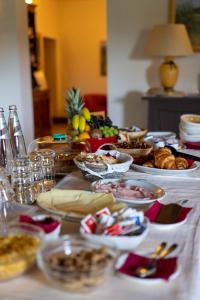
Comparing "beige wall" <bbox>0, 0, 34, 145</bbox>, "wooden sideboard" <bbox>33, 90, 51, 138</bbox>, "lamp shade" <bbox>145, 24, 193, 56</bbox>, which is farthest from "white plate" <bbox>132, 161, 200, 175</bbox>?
"wooden sideboard" <bbox>33, 90, 51, 138</bbox>

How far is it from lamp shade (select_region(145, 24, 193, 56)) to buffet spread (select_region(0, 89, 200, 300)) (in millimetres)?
1997

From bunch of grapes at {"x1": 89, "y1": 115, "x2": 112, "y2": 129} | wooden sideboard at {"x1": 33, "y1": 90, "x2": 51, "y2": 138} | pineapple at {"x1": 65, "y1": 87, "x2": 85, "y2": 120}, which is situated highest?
pineapple at {"x1": 65, "y1": 87, "x2": 85, "y2": 120}

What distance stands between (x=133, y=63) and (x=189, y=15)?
2.58 feet

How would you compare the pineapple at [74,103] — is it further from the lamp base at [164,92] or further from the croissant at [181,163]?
the lamp base at [164,92]

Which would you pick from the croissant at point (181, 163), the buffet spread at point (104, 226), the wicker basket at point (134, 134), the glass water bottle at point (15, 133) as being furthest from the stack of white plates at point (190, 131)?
the glass water bottle at point (15, 133)

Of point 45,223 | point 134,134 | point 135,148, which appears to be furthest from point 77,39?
point 45,223

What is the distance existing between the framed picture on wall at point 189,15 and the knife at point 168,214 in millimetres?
3063

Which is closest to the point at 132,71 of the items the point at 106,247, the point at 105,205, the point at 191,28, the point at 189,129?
the point at 191,28

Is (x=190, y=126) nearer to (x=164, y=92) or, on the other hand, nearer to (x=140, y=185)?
(x=140, y=185)

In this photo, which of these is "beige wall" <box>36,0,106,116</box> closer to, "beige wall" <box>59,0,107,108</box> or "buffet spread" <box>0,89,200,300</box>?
"beige wall" <box>59,0,107,108</box>

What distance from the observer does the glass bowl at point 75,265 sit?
734 mm

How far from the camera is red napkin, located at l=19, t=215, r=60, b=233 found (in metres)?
0.93

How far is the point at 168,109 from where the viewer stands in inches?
147

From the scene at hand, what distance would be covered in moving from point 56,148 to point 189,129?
2.84 feet
